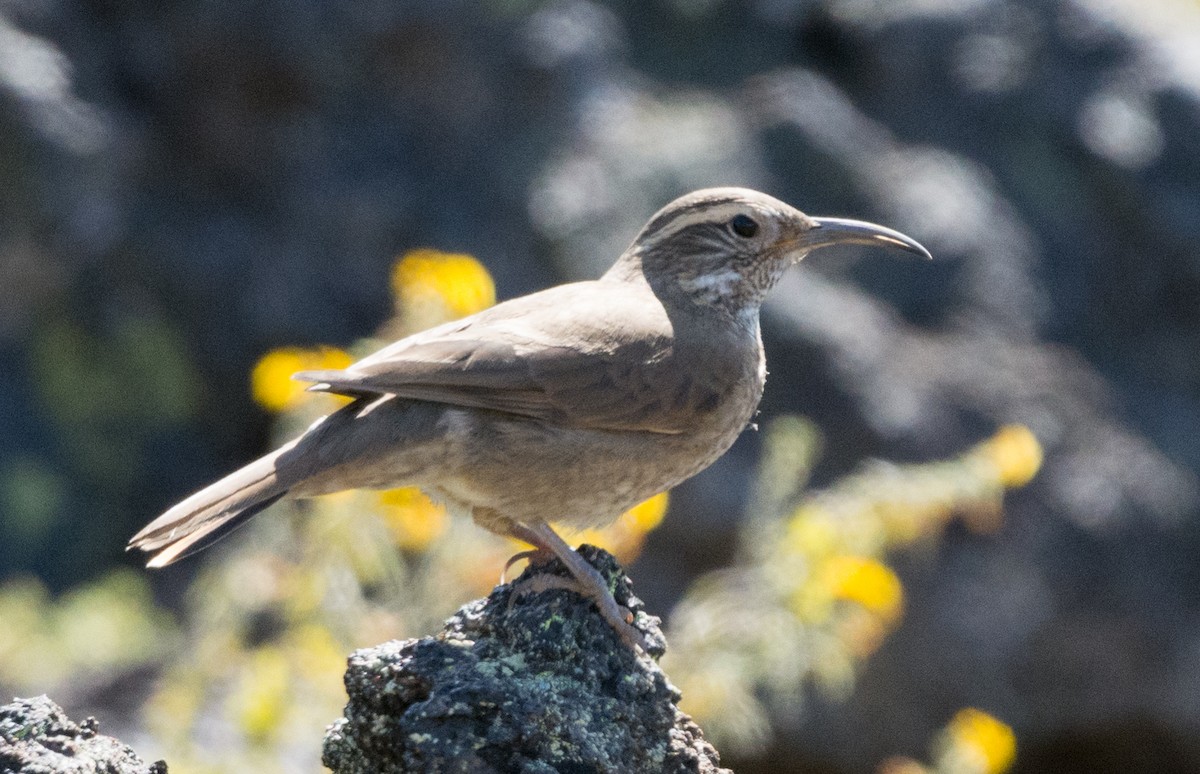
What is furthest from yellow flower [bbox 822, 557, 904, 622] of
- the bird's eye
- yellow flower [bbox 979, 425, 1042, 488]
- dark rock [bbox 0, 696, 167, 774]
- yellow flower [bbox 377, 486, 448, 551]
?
dark rock [bbox 0, 696, 167, 774]

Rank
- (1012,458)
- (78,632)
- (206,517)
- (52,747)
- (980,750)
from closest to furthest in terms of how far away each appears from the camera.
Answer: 1. (52,747)
2. (206,517)
3. (980,750)
4. (1012,458)
5. (78,632)

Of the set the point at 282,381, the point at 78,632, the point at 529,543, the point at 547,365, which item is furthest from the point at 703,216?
the point at 78,632

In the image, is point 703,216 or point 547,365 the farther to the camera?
point 703,216

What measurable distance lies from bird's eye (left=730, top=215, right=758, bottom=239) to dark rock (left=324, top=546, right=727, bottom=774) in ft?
5.17

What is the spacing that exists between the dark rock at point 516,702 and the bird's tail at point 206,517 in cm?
63

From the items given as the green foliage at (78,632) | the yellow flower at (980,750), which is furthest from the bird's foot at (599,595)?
the green foliage at (78,632)

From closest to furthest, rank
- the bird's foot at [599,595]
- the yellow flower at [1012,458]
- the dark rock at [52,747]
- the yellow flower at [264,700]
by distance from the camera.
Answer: the dark rock at [52,747], the bird's foot at [599,595], the yellow flower at [264,700], the yellow flower at [1012,458]

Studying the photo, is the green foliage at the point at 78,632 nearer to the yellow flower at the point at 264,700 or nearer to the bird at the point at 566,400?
the yellow flower at the point at 264,700

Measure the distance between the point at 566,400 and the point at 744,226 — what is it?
90 centimetres

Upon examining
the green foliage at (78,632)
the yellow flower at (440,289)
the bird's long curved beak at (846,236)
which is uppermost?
the green foliage at (78,632)

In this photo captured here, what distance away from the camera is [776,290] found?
314 inches

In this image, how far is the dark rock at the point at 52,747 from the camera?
9.53 ft

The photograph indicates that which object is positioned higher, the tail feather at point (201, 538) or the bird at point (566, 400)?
the bird at point (566, 400)

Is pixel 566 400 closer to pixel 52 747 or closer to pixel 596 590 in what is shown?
pixel 596 590
